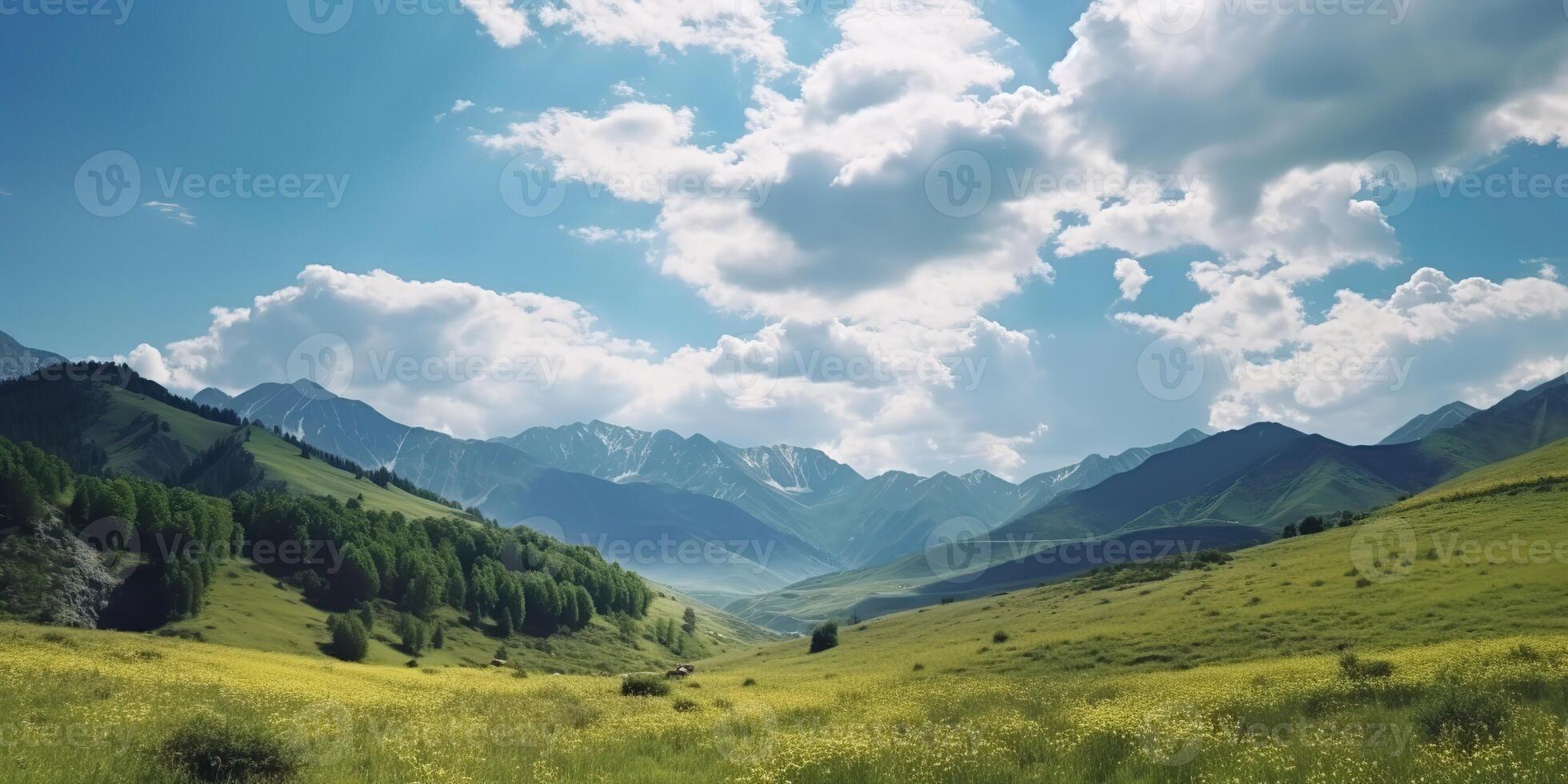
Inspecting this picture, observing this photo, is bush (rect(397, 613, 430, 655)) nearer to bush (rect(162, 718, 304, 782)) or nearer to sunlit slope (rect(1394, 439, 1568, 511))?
bush (rect(162, 718, 304, 782))

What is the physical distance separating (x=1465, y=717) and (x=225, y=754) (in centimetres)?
2566

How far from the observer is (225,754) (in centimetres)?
1489

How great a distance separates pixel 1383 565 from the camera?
53250 mm

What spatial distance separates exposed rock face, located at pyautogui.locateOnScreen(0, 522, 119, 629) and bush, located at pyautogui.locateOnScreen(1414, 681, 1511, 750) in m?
152

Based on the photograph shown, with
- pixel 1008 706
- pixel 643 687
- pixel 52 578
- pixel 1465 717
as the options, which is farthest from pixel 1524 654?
pixel 52 578

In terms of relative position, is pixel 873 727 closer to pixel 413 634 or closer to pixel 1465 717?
pixel 1465 717

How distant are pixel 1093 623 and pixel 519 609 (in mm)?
157313

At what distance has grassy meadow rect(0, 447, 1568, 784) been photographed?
50.5 ft

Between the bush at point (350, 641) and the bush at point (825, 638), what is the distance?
79120mm

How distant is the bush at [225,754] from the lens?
576 inches

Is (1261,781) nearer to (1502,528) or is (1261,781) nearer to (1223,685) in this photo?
(1223,685)

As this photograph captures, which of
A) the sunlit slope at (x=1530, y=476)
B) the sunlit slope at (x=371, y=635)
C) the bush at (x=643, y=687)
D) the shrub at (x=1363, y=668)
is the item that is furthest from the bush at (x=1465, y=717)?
the sunlit slope at (x=371, y=635)

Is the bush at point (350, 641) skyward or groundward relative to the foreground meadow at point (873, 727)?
groundward

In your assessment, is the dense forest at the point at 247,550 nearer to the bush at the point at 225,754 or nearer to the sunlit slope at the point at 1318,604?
the sunlit slope at the point at 1318,604
